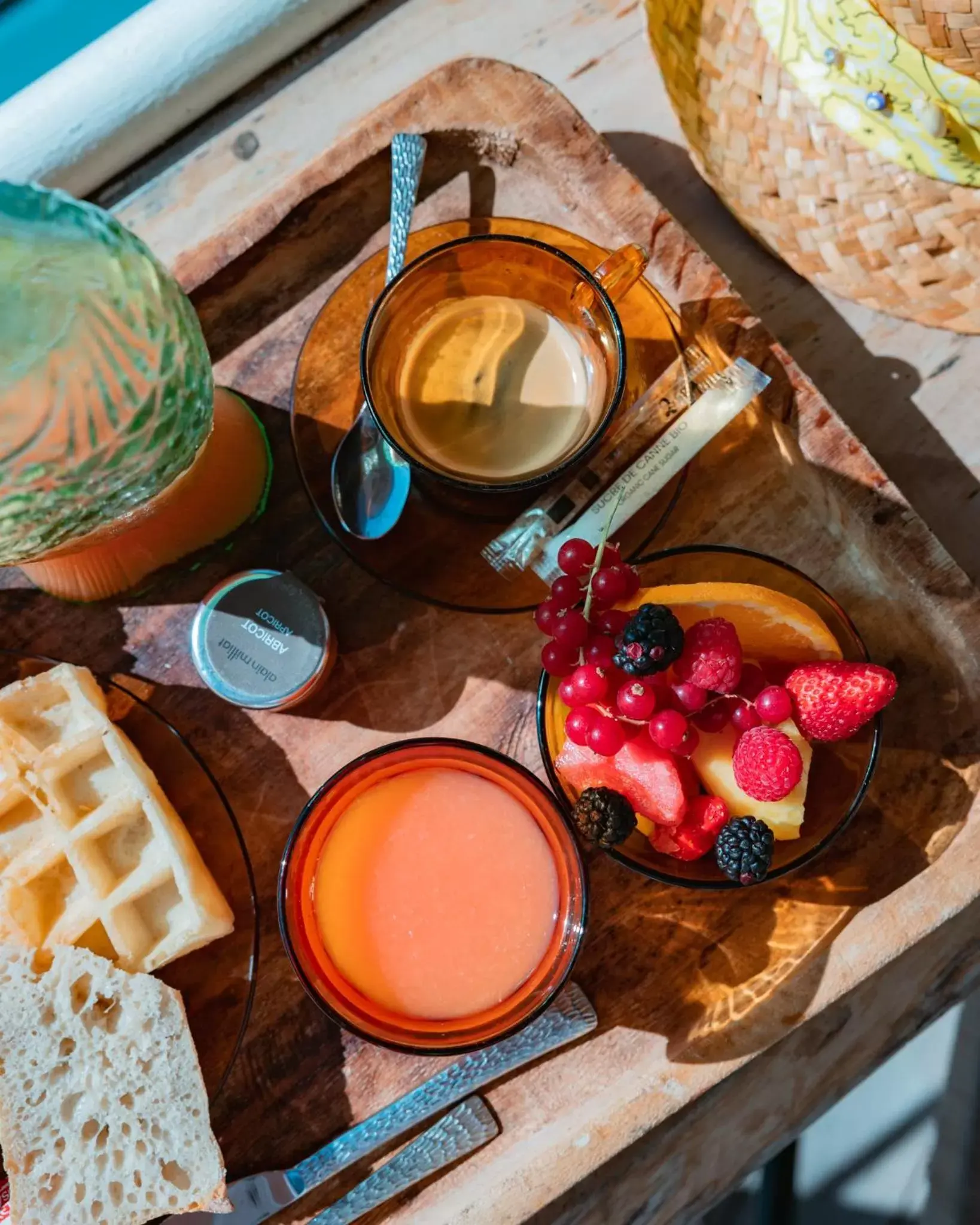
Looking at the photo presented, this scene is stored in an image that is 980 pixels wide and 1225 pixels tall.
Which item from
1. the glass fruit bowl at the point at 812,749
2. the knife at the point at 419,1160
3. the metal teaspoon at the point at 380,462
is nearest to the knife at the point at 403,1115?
the knife at the point at 419,1160

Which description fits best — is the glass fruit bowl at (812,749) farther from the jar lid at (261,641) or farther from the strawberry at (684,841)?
the jar lid at (261,641)

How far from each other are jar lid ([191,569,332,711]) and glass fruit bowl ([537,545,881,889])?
247 mm

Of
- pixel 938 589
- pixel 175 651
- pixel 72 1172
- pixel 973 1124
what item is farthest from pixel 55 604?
pixel 973 1124

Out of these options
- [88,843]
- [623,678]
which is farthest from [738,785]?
[88,843]

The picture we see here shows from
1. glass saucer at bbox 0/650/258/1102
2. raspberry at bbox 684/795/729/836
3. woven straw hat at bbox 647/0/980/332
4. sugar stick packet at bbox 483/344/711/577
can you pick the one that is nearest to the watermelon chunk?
raspberry at bbox 684/795/729/836

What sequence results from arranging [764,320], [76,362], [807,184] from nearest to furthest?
[76,362]
[807,184]
[764,320]

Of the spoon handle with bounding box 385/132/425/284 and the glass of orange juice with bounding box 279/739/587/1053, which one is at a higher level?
the spoon handle with bounding box 385/132/425/284

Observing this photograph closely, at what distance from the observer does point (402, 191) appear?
3.82 ft

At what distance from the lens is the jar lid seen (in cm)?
109

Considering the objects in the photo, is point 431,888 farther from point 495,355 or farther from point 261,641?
point 495,355

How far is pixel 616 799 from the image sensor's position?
37.4 inches

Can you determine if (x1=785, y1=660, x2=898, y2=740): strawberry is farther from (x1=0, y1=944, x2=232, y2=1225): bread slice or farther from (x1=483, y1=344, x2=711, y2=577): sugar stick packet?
(x1=0, y1=944, x2=232, y2=1225): bread slice

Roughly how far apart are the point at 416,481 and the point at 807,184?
523 millimetres

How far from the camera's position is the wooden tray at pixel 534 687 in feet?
3.53
